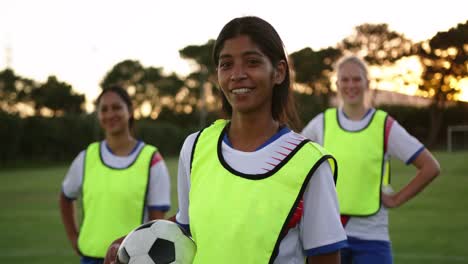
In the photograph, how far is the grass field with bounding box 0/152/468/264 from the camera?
24.7ft

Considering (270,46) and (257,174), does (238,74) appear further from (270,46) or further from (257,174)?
(257,174)

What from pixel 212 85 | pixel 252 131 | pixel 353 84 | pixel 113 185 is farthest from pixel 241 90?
pixel 212 85

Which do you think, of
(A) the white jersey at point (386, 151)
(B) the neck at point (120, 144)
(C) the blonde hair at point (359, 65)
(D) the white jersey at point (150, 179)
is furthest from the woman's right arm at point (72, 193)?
(C) the blonde hair at point (359, 65)

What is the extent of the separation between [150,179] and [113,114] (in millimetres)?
539

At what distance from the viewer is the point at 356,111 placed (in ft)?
12.8

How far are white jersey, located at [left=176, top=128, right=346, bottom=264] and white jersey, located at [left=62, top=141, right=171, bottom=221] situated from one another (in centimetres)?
172

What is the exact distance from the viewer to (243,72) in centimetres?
199

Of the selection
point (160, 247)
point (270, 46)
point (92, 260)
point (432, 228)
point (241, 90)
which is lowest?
point (432, 228)

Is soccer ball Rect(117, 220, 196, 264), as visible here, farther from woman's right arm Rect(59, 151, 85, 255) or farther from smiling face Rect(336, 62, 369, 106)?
smiling face Rect(336, 62, 369, 106)

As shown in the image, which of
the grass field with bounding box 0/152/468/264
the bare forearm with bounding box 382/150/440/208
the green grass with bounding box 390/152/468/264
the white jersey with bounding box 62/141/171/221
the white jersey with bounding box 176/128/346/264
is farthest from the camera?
the grass field with bounding box 0/152/468/264

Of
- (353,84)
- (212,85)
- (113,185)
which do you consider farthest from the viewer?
(212,85)

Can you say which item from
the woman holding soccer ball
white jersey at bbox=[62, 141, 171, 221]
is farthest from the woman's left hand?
white jersey at bbox=[62, 141, 171, 221]

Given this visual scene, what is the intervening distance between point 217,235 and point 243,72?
558mm

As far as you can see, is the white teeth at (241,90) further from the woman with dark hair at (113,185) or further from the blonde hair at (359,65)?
the blonde hair at (359,65)
